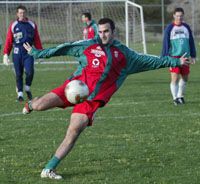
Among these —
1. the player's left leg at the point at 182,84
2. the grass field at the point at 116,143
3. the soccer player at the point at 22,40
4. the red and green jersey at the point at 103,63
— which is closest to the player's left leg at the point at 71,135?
the grass field at the point at 116,143

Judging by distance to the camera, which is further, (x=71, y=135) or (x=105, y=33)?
(x=105, y=33)

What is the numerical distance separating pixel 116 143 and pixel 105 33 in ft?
8.13

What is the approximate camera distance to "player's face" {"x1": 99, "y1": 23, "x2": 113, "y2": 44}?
902cm

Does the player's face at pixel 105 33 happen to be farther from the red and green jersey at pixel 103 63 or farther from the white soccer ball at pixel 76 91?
the white soccer ball at pixel 76 91

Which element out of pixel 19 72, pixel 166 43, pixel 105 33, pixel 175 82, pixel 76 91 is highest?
pixel 105 33

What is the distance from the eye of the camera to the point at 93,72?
9133 mm

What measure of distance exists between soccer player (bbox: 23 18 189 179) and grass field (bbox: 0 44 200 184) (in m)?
0.56

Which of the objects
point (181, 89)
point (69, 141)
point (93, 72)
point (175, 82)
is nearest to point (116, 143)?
point (93, 72)

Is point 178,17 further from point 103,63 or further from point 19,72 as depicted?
point 103,63

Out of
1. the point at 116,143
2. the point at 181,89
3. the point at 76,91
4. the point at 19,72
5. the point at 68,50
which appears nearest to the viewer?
the point at 76,91

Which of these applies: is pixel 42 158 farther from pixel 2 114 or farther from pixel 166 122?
pixel 2 114

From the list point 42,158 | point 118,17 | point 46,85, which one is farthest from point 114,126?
point 118,17

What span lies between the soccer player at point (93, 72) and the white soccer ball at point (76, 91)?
16cm

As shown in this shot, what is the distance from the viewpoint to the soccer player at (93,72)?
8812 mm
